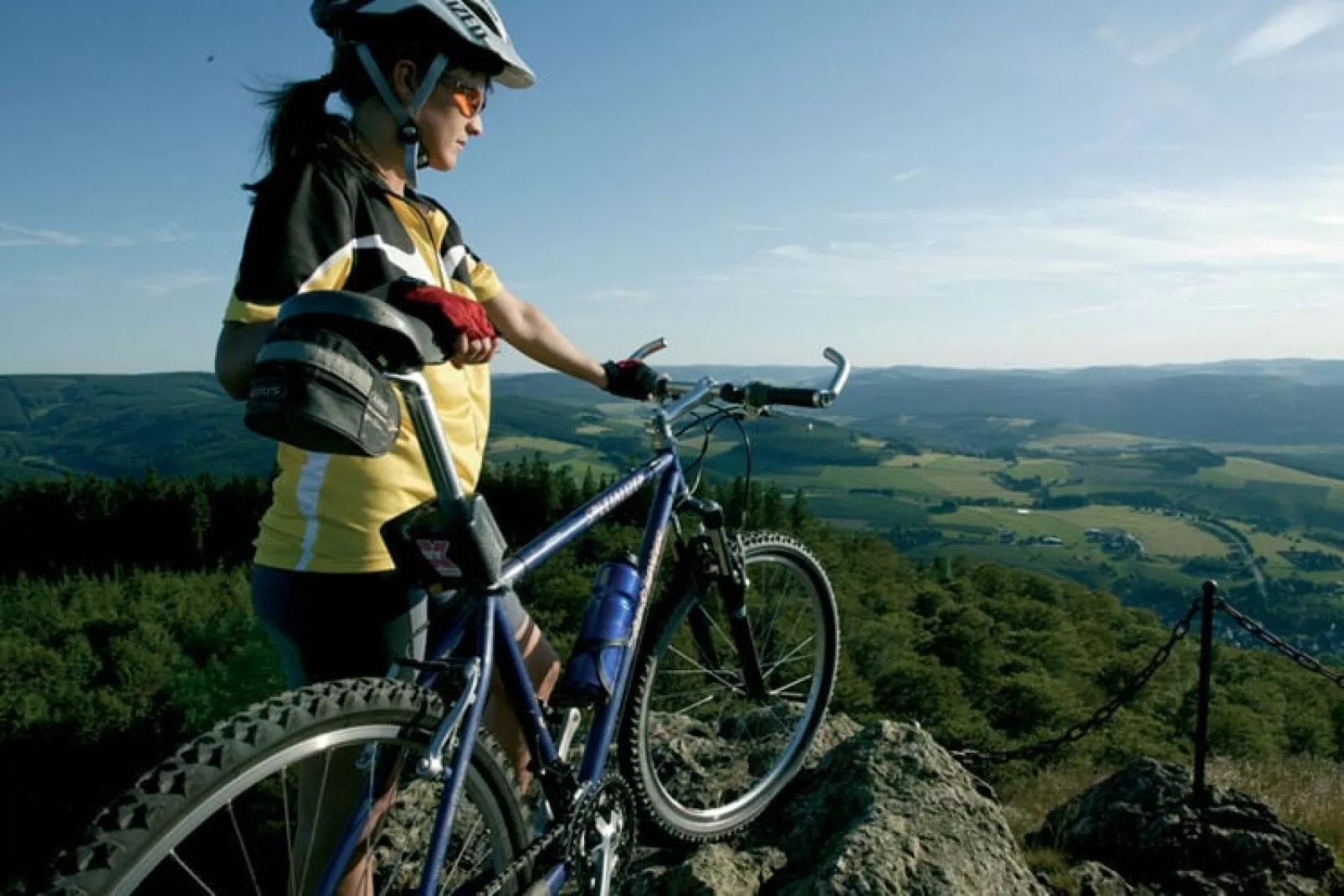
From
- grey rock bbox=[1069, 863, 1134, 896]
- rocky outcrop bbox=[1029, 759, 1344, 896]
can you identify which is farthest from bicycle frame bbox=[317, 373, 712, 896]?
rocky outcrop bbox=[1029, 759, 1344, 896]

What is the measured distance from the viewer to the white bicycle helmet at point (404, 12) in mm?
2182

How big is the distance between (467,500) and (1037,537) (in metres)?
103

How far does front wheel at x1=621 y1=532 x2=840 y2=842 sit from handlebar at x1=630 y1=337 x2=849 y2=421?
1.79 feet

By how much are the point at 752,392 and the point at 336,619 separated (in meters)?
1.74

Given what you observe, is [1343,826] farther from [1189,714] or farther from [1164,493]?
[1164,493]

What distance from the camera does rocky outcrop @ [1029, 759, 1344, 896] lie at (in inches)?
150

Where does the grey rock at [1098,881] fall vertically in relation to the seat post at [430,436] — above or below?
below

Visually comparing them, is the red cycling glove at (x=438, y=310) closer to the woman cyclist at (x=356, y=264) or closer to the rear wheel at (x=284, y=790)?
the woman cyclist at (x=356, y=264)

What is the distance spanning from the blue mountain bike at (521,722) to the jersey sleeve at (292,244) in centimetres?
30

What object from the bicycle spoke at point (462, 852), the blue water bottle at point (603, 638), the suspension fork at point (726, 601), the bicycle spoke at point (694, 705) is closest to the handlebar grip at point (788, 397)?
the suspension fork at point (726, 601)

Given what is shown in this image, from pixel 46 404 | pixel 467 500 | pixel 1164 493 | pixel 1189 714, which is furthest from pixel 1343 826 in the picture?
pixel 46 404

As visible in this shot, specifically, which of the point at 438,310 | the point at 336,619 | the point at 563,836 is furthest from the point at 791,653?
the point at 438,310

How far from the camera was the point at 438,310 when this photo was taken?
1.75 metres

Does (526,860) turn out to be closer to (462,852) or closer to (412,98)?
(462,852)
